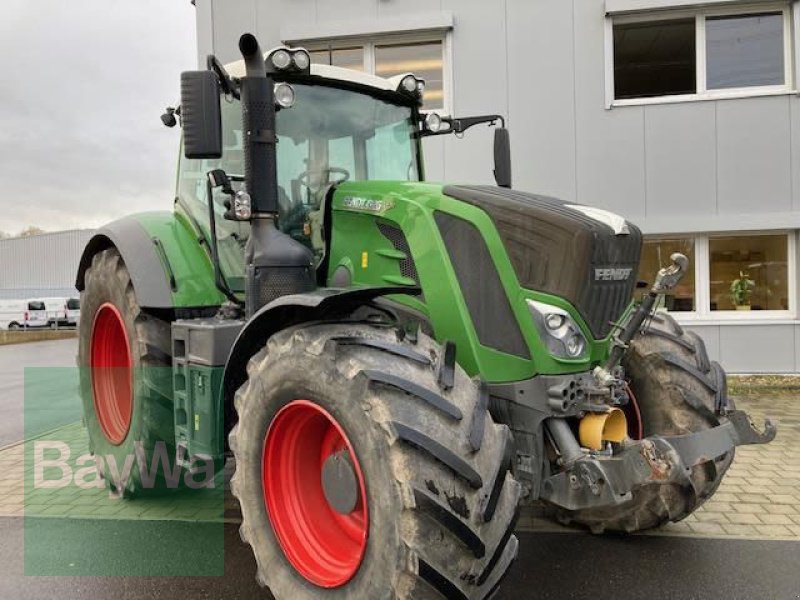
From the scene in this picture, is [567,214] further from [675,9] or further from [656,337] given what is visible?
[675,9]

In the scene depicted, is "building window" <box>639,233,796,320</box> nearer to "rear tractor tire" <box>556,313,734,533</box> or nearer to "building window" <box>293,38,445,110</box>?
"building window" <box>293,38,445,110</box>

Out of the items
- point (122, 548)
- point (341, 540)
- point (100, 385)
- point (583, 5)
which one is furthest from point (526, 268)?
point (583, 5)

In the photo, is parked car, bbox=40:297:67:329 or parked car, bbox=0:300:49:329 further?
parked car, bbox=40:297:67:329

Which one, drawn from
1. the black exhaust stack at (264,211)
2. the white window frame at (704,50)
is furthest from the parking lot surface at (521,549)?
the white window frame at (704,50)

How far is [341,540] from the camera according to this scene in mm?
3125

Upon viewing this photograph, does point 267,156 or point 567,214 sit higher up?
point 267,156

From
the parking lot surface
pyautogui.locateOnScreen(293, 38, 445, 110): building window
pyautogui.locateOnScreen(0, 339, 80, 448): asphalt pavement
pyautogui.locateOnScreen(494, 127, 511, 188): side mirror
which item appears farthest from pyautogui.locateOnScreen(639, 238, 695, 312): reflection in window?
pyautogui.locateOnScreen(0, 339, 80, 448): asphalt pavement

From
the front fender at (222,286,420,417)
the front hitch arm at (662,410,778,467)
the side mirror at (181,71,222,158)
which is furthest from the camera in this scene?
the side mirror at (181,71,222,158)

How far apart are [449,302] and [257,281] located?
107cm

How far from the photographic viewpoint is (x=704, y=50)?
8.67 m

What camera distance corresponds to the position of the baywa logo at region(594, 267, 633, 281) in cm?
301

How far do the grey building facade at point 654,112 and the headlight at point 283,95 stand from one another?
18.5 ft

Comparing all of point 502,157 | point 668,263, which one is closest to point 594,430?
point 502,157

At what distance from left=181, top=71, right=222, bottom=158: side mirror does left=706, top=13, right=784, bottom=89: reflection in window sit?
7.55m
